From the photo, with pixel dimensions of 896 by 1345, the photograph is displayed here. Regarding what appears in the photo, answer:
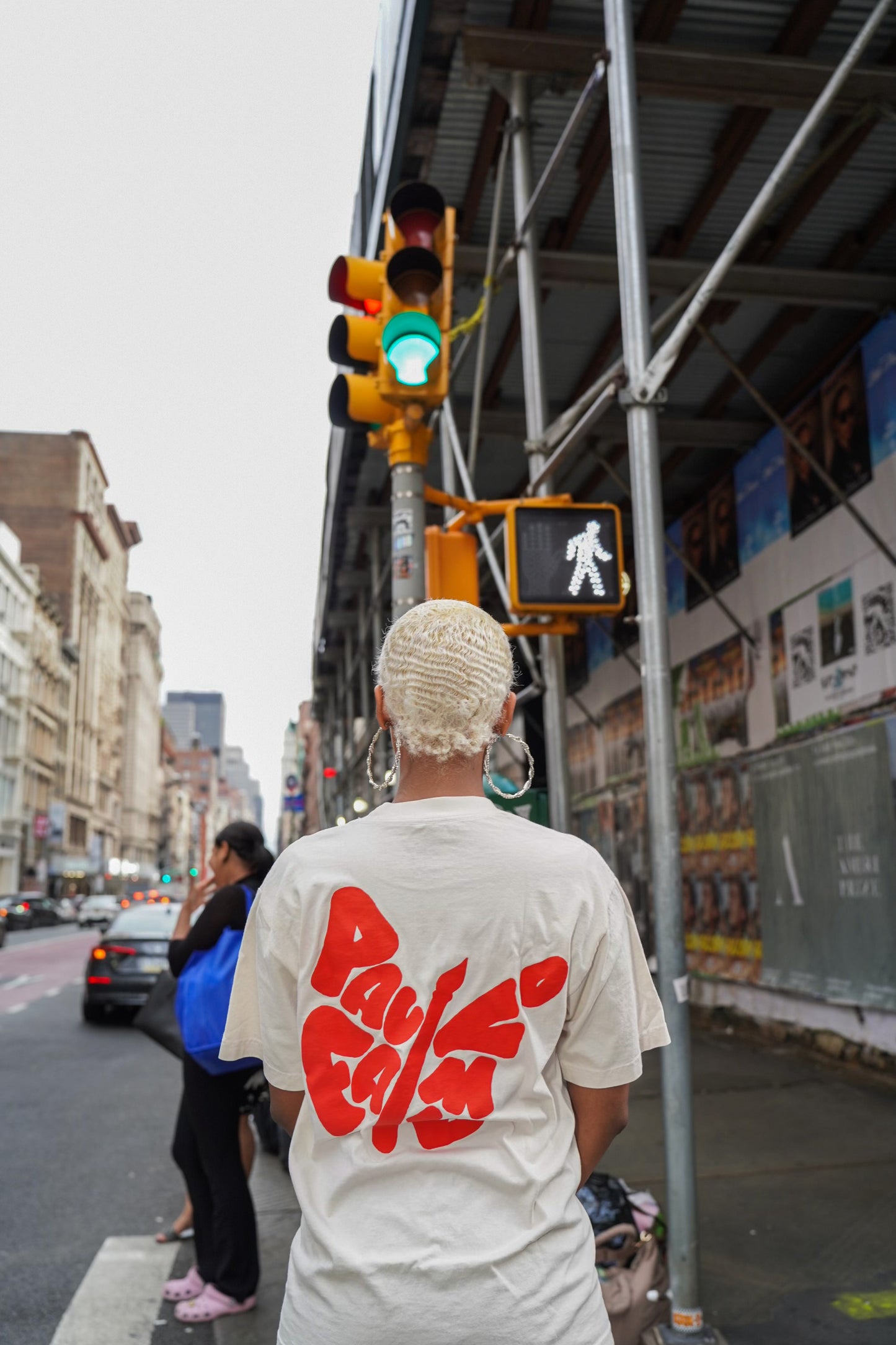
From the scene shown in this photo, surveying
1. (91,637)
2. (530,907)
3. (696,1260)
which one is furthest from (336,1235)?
(91,637)

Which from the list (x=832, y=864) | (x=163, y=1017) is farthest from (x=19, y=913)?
(x=163, y=1017)

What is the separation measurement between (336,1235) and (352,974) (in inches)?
15.2

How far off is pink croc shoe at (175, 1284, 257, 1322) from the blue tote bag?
0.96 m

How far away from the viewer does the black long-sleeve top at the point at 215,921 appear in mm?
4641

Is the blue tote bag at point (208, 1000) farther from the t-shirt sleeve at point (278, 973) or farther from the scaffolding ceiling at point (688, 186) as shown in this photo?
the scaffolding ceiling at point (688, 186)

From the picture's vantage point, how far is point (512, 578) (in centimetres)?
518

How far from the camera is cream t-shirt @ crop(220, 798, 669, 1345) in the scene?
5.50 ft

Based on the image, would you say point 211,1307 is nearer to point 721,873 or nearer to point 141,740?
point 721,873

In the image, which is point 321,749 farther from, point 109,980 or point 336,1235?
point 336,1235

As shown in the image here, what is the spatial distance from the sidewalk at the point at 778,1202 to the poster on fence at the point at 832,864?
925 mm

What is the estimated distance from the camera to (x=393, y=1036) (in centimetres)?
177

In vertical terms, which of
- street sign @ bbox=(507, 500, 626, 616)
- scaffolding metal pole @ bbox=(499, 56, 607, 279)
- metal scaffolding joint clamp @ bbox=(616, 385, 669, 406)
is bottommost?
street sign @ bbox=(507, 500, 626, 616)

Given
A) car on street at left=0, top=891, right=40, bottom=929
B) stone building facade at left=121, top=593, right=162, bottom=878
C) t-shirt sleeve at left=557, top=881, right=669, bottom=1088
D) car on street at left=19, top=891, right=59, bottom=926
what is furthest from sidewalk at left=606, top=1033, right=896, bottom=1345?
stone building facade at left=121, top=593, right=162, bottom=878

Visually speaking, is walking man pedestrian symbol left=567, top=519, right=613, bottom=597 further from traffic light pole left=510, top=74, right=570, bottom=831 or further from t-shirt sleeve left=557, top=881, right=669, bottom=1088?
t-shirt sleeve left=557, top=881, right=669, bottom=1088
